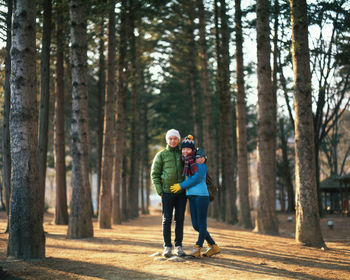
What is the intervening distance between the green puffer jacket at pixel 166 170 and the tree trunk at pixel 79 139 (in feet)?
13.9

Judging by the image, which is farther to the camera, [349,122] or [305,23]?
[349,122]

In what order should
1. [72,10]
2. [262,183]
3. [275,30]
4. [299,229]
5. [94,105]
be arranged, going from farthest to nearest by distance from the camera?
[94,105], [275,30], [262,183], [72,10], [299,229]

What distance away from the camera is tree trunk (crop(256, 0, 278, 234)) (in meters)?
11.5

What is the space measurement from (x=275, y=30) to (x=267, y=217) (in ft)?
32.2

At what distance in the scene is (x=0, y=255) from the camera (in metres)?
6.50

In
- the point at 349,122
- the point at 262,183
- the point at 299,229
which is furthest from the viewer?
the point at 349,122

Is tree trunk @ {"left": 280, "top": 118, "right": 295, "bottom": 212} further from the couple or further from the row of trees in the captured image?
the couple

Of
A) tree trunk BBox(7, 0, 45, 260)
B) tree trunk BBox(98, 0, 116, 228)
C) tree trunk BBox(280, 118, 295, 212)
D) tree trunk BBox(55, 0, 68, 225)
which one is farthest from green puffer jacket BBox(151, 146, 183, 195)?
tree trunk BBox(280, 118, 295, 212)

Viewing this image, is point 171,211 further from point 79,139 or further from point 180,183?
point 79,139

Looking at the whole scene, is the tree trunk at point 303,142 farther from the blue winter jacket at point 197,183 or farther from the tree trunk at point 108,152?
the tree trunk at point 108,152

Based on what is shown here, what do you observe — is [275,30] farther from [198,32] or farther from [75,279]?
[75,279]

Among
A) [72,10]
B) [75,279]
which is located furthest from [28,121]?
[72,10]

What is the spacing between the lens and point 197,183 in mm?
6164

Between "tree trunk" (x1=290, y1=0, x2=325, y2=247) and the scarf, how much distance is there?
363 cm
